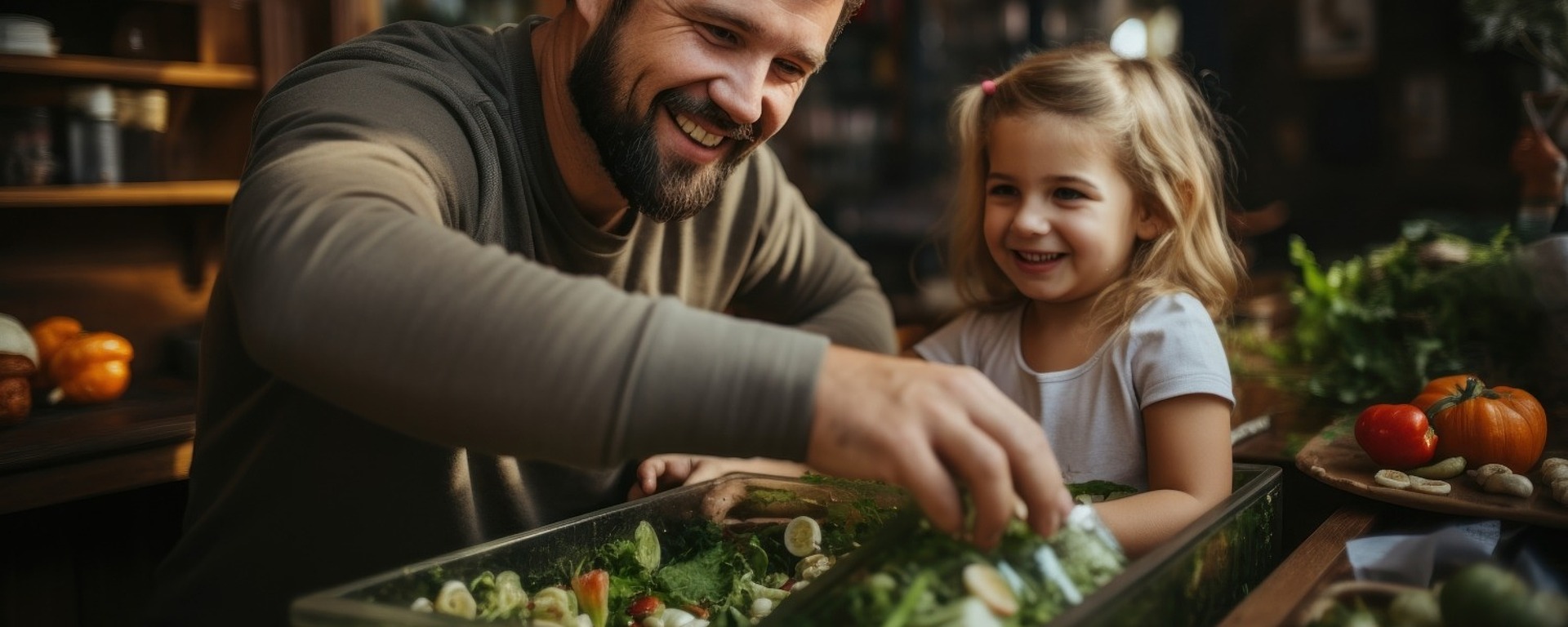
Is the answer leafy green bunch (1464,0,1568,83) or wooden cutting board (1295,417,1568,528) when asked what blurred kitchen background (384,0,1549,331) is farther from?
wooden cutting board (1295,417,1568,528)

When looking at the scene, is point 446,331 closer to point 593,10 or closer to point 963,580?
point 963,580

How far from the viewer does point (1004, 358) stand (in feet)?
4.84

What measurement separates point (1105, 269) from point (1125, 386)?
0.51ft

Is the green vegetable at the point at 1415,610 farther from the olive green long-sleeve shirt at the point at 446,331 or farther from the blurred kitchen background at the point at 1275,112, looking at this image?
the blurred kitchen background at the point at 1275,112

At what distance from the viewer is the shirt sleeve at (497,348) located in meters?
0.65

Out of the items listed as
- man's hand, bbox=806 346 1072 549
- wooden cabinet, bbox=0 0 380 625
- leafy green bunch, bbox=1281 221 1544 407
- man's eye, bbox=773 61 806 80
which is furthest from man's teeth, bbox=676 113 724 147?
wooden cabinet, bbox=0 0 380 625

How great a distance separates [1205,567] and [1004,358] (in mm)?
666

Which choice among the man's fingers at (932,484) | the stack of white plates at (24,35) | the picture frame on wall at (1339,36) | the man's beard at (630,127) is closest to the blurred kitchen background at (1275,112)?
the picture frame on wall at (1339,36)

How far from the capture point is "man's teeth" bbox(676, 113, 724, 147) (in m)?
1.36

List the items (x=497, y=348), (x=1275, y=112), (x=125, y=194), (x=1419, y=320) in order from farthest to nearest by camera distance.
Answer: (x=1275, y=112)
(x=125, y=194)
(x=1419, y=320)
(x=497, y=348)

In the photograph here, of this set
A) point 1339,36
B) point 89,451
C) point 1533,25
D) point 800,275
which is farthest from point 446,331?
point 1339,36

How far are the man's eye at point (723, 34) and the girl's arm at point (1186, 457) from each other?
0.61 metres

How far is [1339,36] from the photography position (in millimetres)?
6066

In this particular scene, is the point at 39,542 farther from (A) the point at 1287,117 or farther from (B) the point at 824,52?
(A) the point at 1287,117
